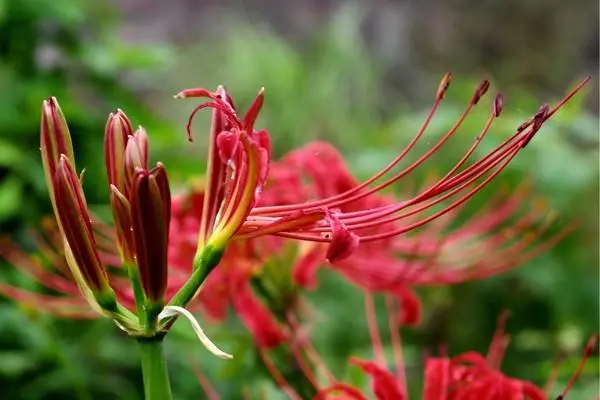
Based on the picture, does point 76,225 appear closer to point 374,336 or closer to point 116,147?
point 116,147

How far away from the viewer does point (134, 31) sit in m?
3.40

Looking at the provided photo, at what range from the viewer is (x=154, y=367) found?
0.38 meters

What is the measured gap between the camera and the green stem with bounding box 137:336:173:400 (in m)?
0.38

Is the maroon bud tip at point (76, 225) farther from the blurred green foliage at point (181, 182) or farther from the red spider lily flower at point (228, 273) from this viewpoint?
the blurred green foliage at point (181, 182)

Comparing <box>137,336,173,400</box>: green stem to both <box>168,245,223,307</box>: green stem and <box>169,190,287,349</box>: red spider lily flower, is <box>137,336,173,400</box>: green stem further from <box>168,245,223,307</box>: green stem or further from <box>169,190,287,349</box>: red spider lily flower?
<box>169,190,287,349</box>: red spider lily flower

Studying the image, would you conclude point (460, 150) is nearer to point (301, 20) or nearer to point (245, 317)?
point (245, 317)

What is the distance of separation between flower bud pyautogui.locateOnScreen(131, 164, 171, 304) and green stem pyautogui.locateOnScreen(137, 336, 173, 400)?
18 mm

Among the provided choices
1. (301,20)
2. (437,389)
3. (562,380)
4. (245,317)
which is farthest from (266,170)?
(301,20)

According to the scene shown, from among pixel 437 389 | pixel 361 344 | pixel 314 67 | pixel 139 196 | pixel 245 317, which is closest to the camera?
pixel 139 196

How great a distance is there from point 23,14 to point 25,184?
191 mm

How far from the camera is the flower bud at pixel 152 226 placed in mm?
362

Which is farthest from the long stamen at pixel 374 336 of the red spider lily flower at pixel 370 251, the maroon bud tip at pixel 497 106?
the maroon bud tip at pixel 497 106

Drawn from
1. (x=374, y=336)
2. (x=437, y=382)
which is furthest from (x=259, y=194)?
(x=374, y=336)

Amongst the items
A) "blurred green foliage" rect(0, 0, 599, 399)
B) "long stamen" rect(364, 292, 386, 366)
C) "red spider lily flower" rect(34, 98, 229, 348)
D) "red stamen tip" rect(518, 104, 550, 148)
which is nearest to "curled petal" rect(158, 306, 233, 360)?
"red spider lily flower" rect(34, 98, 229, 348)
